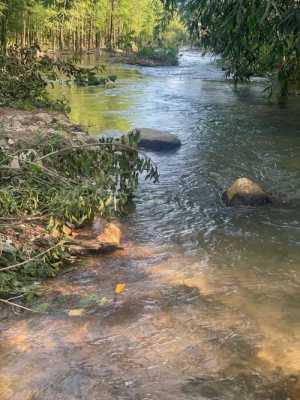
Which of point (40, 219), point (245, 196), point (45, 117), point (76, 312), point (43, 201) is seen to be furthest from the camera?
point (45, 117)

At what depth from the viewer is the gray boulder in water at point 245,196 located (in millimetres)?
9906

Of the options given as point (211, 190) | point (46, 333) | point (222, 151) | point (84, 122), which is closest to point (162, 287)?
point (46, 333)

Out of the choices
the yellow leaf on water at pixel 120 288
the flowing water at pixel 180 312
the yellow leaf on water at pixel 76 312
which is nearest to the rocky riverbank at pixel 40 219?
the flowing water at pixel 180 312

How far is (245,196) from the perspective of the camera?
9922mm

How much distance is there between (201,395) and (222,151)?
1019cm

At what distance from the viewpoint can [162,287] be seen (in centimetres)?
668

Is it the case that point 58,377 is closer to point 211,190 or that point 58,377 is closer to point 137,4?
point 211,190

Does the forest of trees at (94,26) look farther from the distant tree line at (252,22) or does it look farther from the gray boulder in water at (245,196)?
the gray boulder in water at (245,196)

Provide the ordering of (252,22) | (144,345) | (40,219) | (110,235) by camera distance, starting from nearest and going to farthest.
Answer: (144,345) < (40,219) < (252,22) < (110,235)

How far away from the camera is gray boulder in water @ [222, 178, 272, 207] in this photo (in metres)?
9.91

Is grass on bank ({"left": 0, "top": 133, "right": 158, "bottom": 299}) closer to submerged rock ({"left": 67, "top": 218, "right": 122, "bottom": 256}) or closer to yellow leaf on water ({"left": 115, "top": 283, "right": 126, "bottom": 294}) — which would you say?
submerged rock ({"left": 67, "top": 218, "right": 122, "bottom": 256})

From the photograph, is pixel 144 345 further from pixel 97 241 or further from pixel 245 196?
pixel 245 196

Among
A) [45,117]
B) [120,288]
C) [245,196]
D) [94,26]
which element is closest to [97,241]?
[120,288]

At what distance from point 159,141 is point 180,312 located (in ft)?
29.2
